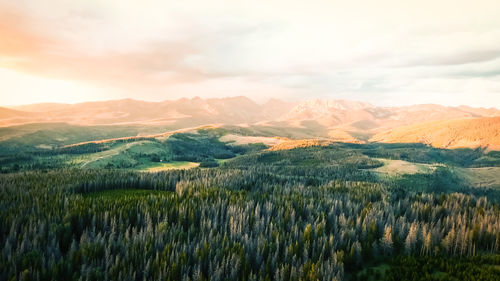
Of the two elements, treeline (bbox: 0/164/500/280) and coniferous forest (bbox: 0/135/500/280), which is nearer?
treeline (bbox: 0/164/500/280)

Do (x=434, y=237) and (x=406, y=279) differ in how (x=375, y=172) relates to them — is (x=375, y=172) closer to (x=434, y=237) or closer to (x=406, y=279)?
(x=434, y=237)

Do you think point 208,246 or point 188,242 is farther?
point 188,242

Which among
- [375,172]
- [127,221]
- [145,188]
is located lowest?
[375,172]

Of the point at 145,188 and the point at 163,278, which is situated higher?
the point at 163,278

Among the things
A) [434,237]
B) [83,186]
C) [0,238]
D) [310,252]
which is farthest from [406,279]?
[83,186]

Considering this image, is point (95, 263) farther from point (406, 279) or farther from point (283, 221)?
point (406, 279)

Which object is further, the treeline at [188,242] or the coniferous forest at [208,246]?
the coniferous forest at [208,246]

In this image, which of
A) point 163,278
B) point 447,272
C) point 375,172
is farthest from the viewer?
point 375,172

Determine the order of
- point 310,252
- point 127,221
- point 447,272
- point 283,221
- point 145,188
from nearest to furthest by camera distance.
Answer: point 447,272 → point 310,252 → point 127,221 → point 283,221 → point 145,188

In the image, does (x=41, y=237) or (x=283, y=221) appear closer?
(x=41, y=237)
